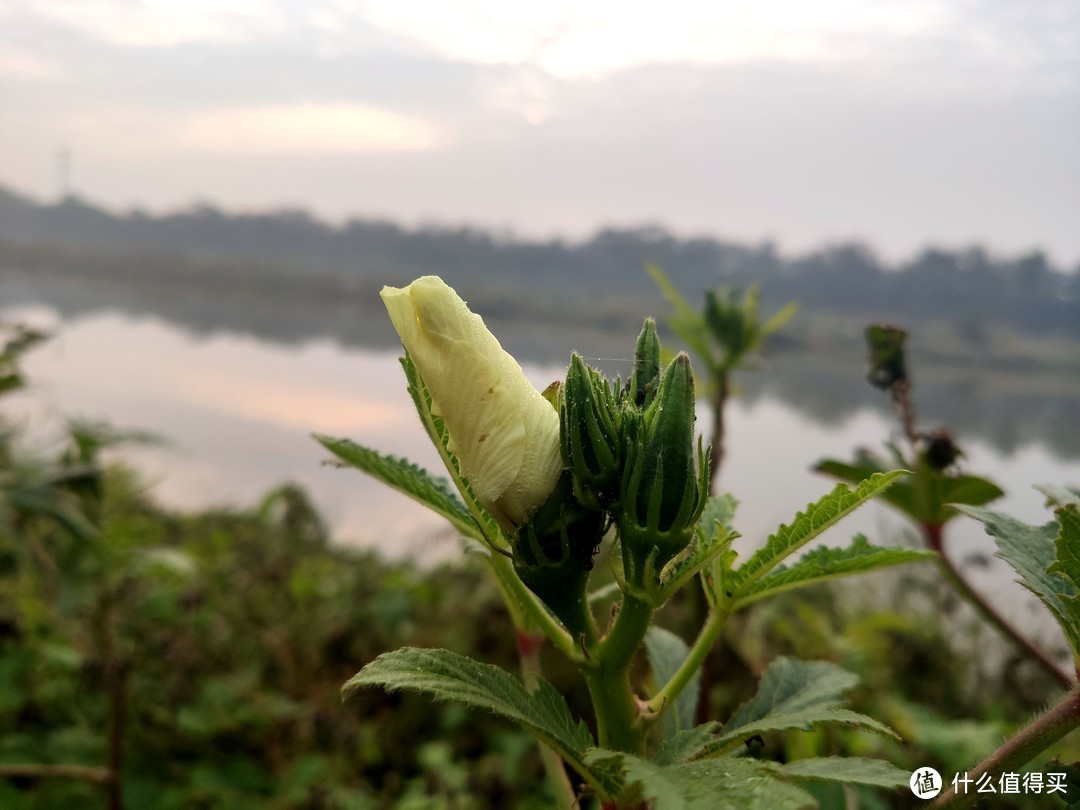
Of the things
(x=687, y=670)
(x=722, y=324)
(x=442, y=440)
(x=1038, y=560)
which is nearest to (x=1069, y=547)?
(x=1038, y=560)

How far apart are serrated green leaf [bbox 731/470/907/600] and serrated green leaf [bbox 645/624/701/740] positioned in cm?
9

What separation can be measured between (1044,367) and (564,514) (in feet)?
13.1

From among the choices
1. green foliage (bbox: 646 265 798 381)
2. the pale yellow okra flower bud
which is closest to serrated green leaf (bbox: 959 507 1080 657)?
the pale yellow okra flower bud

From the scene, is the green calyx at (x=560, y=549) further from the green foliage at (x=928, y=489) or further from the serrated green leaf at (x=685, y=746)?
the green foliage at (x=928, y=489)

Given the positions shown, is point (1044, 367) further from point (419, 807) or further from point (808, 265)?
point (419, 807)

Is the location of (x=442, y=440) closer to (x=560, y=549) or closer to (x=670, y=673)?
(x=560, y=549)

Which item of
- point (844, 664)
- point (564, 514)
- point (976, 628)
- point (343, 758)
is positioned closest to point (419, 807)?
point (343, 758)

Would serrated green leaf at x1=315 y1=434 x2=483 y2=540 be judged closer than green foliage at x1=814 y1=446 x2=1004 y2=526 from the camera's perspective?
Yes

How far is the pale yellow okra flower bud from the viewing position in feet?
1.05

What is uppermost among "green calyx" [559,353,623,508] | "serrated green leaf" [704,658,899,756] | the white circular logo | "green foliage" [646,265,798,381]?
"green foliage" [646,265,798,381]

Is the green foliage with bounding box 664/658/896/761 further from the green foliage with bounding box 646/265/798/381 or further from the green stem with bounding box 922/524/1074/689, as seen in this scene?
the green foliage with bounding box 646/265/798/381

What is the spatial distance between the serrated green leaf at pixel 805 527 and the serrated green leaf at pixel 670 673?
9 cm

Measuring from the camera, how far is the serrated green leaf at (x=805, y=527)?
0.34 meters

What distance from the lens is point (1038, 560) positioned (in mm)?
382
